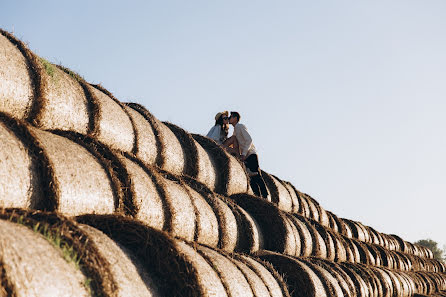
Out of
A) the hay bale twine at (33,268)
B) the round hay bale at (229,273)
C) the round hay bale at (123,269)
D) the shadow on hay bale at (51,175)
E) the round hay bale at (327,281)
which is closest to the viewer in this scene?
the hay bale twine at (33,268)

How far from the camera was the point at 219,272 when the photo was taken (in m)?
4.24

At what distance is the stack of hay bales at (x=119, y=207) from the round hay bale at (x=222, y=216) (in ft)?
0.06

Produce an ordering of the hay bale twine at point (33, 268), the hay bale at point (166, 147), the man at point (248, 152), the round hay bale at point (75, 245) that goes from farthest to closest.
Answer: the man at point (248, 152)
the hay bale at point (166, 147)
the round hay bale at point (75, 245)
the hay bale twine at point (33, 268)

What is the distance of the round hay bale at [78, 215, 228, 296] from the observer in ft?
11.7

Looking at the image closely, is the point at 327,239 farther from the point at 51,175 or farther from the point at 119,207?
the point at 51,175

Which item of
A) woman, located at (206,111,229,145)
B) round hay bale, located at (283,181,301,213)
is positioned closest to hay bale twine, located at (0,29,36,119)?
woman, located at (206,111,229,145)

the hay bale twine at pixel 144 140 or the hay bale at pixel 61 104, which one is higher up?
the hay bale twine at pixel 144 140

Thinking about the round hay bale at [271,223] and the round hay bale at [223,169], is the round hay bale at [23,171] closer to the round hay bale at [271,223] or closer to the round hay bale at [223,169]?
the round hay bale at [223,169]

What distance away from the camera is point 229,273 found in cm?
445

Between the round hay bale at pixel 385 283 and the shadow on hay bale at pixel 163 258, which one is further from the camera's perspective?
the round hay bale at pixel 385 283

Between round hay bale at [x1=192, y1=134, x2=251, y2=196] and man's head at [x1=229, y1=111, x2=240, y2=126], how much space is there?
60.9 inches

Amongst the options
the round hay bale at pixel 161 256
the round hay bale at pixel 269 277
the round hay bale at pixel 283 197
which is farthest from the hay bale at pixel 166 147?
the round hay bale at pixel 283 197

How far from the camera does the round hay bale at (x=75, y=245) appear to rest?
2.73m

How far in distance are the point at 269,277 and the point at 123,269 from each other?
2806mm
